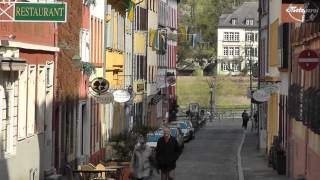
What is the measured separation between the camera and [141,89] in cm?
6406

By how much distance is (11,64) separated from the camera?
21.8m

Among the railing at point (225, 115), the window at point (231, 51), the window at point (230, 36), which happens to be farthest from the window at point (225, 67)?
the railing at point (225, 115)

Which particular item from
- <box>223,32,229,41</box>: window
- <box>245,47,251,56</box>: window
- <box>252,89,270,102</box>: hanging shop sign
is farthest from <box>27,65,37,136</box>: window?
<box>223,32,229,41</box>: window

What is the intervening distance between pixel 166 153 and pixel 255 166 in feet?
56.5

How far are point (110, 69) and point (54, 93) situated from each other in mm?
16676

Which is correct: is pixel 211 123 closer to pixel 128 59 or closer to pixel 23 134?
pixel 128 59

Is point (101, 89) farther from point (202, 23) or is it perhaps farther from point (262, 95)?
point (202, 23)

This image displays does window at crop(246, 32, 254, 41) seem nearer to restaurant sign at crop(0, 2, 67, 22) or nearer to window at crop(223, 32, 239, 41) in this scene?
window at crop(223, 32, 239, 41)

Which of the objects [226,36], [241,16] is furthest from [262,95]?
[226,36]

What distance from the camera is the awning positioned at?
21.1 m

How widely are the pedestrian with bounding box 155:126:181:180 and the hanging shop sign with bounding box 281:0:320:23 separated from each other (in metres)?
3.72

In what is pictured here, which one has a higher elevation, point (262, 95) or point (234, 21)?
point (234, 21)

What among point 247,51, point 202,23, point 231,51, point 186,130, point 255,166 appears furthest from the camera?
point 202,23

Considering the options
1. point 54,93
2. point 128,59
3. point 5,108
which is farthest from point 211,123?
point 5,108
